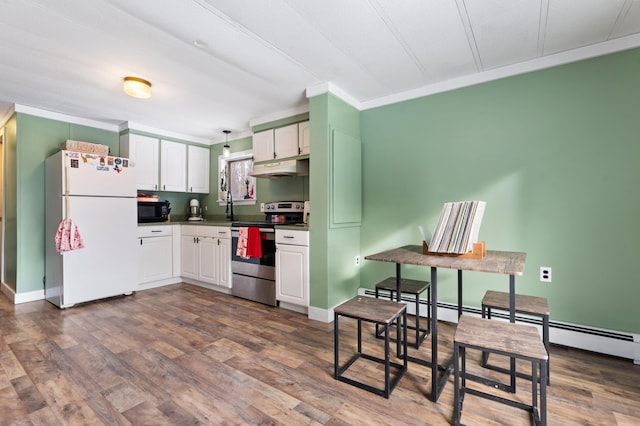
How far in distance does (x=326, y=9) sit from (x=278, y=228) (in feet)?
6.79

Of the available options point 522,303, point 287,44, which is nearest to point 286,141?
point 287,44

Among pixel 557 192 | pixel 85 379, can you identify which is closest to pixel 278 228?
pixel 85 379

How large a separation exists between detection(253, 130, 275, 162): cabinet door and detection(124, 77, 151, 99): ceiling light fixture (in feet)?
4.42

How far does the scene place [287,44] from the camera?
7.42 ft

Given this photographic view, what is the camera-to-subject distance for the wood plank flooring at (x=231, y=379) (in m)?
1.60

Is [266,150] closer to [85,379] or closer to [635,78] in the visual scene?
[85,379]

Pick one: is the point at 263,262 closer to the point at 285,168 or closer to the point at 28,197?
the point at 285,168

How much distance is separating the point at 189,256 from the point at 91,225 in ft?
4.00

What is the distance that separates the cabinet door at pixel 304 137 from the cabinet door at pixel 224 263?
1.49m

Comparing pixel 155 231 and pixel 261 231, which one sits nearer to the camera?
pixel 261 231

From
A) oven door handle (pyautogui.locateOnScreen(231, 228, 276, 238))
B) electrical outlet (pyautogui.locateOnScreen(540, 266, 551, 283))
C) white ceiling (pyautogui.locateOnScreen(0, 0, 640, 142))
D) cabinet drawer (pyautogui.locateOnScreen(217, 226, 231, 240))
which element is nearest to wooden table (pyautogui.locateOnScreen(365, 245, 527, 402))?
electrical outlet (pyautogui.locateOnScreen(540, 266, 551, 283))

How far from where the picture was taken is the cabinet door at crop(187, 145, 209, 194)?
489cm

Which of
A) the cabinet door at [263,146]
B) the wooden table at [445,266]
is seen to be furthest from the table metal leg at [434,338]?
the cabinet door at [263,146]

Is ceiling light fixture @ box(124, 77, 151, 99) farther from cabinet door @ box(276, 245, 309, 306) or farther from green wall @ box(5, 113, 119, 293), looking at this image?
cabinet door @ box(276, 245, 309, 306)
